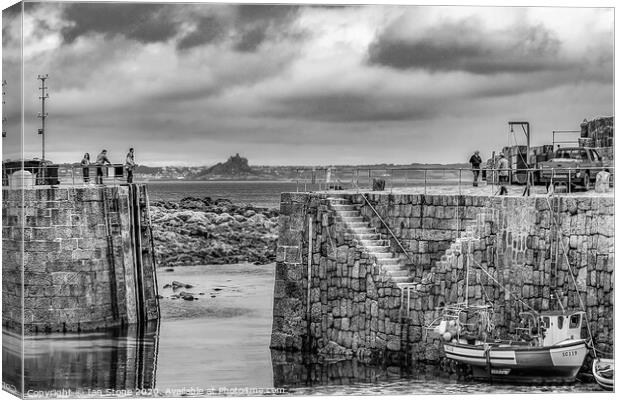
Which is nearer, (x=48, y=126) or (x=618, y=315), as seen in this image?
(x=618, y=315)

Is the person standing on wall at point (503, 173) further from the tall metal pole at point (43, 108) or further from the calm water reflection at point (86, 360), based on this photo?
the tall metal pole at point (43, 108)

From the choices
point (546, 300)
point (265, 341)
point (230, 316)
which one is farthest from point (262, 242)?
point (546, 300)

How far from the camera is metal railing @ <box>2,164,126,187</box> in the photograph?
3659 centimetres

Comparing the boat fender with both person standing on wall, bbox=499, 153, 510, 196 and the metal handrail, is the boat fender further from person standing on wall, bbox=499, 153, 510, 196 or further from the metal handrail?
person standing on wall, bbox=499, 153, 510, 196

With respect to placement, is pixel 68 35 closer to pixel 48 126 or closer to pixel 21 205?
pixel 21 205

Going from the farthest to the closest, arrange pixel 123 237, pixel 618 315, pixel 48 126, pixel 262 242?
pixel 262 242, pixel 123 237, pixel 48 126, pixel 618 315

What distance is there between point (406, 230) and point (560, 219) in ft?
12.9

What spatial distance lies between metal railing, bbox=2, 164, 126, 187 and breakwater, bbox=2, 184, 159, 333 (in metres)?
0.38

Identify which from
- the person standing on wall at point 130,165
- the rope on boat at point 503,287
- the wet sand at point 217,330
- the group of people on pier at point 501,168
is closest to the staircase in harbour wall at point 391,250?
the rope on boat at point 503,287

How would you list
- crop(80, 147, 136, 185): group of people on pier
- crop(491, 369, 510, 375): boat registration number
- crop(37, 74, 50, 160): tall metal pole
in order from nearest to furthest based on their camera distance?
1. crop(491, 369, 510, 375): boat registration number
2. crop(37, 74, 50, 160): tall metal pole
3. crop(80, 147, 136, 185): group of people on pier

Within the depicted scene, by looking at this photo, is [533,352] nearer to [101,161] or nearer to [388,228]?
[388,228]

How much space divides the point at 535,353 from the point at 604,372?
4.29ft

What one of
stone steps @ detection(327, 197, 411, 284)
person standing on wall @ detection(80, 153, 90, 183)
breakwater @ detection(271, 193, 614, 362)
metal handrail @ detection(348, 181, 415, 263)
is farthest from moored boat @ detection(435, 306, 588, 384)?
person standing on wall @ detection(80, 153, 90, 183)

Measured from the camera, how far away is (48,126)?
1416 inches
